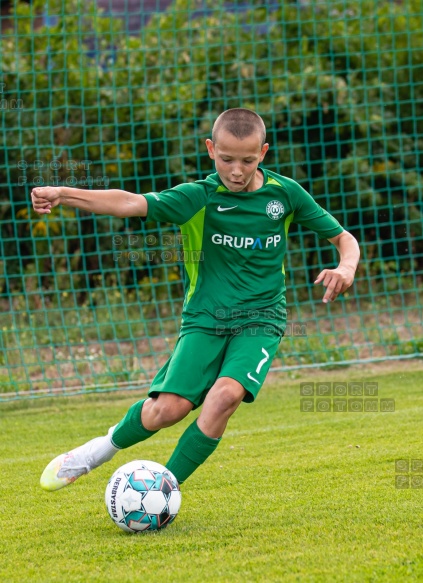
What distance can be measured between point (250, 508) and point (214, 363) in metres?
0.68

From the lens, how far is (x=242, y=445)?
5938mm

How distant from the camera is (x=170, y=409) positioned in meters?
4.11

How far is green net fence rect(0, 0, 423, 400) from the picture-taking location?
8922 mm

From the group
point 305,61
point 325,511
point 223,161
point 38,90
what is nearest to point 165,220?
point 223,161

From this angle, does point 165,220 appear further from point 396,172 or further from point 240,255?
point 396,172

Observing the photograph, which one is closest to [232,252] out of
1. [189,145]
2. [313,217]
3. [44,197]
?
[313,217]

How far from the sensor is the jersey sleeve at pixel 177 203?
4090 millimetres

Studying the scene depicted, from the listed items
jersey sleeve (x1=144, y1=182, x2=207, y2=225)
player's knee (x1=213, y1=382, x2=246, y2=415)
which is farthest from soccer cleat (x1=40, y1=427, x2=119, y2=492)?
jersey sleeve (x1=144, y1=182, x2=207, y2=225)

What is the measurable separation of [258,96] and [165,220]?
528 centimetres

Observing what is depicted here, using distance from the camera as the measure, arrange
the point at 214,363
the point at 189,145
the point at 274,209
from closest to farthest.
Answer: the point at 214,363, the point at 274,209, the point at 189,145

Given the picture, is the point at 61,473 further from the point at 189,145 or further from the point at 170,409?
the point at 189,145

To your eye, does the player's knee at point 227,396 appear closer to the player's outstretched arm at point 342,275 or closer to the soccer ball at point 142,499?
the soccer ball at point 142,499

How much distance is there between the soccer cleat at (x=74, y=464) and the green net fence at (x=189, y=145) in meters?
4.30

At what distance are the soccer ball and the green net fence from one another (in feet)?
15.3
